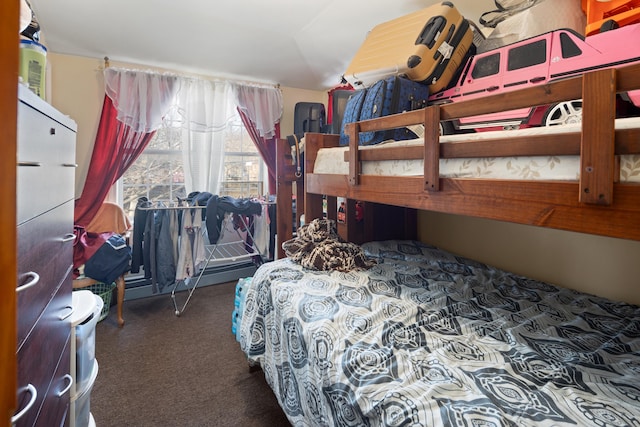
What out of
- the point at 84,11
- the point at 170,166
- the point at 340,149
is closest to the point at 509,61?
the point at 340,149

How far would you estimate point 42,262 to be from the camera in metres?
0.83

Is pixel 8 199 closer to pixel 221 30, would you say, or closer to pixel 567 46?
pixel 567 46

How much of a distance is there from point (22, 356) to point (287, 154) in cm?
204

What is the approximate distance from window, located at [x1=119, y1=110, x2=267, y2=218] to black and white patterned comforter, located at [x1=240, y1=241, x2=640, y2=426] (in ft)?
7.02

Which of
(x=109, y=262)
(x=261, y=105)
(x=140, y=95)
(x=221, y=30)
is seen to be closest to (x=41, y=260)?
(x=109, y=262)

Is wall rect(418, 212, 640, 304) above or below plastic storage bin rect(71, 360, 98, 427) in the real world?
above

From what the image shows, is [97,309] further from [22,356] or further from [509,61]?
[509,61]

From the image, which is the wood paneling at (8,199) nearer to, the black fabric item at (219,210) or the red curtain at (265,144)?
the black fabric item at (219,210)

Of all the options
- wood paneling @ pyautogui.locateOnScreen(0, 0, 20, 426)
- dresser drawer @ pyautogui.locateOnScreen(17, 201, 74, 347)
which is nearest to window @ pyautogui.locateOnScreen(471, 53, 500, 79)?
wood paneling @ pyautogui.locateOnScreen(0, 0, 20, 426)

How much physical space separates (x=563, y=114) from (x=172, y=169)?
11.5ft

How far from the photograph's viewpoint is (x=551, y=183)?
83 cm

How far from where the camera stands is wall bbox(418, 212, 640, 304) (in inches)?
63.8

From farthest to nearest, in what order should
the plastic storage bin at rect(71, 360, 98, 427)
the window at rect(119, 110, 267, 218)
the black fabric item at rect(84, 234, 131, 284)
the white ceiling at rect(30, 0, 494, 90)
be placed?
the window at rect(119, 110, 267, 218), the black fabric item at rect(84, 234, 131, 284), the white ceiling at rect(30, 0, 494, 90), the plastic storage bin at rect(71, 360, 98, 427)

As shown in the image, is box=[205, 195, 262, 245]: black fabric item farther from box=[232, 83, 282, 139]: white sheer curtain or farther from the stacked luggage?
the stacked luggage
